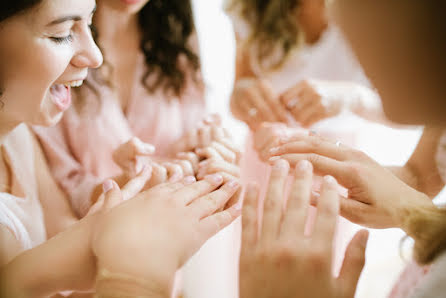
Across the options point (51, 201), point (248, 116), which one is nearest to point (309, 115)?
point (248, 116)

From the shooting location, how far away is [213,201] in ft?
1.43

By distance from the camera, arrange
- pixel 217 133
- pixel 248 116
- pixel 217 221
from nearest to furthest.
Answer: pixel 217 221 < pixel 217 133 < pixel 248 116

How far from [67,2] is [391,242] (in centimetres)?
45

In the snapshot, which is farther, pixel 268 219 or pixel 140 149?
pixel 140 149

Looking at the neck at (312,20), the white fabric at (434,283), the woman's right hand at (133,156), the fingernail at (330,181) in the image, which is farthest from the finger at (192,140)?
the neck at (312,20)

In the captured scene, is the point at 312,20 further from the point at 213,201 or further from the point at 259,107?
the point at 213,201

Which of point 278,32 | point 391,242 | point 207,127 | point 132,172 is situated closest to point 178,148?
point 207,127

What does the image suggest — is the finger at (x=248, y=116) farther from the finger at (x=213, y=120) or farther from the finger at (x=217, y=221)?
the finger at (x=217, y=221)

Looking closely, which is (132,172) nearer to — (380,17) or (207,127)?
(207,127)

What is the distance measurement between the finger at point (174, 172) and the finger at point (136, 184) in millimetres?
26

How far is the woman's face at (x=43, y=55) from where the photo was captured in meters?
0.38

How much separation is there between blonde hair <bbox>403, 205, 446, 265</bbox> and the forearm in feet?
1.09

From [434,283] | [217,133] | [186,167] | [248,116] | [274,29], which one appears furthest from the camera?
[274,29]

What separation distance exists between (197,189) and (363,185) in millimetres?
192
